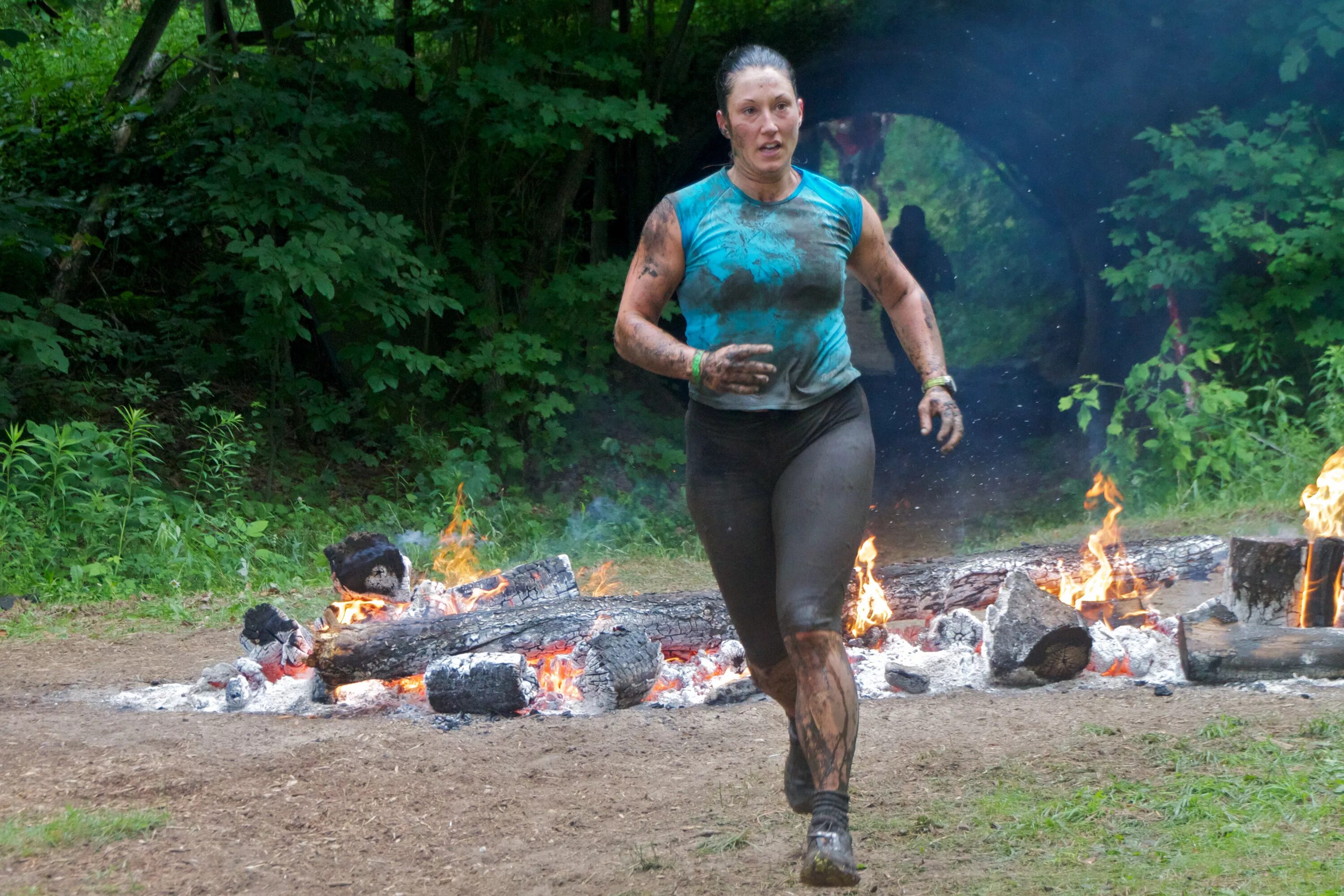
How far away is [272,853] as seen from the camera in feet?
→ 12.3

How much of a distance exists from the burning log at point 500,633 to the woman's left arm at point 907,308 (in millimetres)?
2599

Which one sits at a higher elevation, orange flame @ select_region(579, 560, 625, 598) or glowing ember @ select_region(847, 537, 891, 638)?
glowing ember @ select_region(847, 537, 891, 638)

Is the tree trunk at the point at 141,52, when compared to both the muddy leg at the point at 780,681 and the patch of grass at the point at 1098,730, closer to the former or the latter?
the muddy leg at the point at 780,681

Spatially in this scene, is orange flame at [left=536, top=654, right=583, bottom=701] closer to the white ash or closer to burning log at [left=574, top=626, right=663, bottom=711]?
burning log at [left=574, top=626, right=663, bottom=711]

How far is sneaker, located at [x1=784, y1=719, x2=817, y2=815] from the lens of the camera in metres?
3.43

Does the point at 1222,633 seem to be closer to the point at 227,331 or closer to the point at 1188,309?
the point at 1188,309

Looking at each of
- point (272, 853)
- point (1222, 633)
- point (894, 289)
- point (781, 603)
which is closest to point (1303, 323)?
point (1222, 633)

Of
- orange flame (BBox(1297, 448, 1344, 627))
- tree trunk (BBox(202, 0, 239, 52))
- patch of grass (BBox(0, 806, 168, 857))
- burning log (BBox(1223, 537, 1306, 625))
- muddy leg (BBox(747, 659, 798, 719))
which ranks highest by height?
tree trunk (BBox(202, 0, 239, 52))

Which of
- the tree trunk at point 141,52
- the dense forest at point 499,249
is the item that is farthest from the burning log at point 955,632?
the tree trunk at point 141,52

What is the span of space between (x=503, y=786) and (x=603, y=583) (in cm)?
371

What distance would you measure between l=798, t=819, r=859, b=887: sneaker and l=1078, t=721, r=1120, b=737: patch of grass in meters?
1.71

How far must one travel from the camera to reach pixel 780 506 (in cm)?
338

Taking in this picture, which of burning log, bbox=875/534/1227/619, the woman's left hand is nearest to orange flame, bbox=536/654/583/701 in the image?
burning log, bbox=875/534/1227/619

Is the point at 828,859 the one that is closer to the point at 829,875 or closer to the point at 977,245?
the point at 829,875
